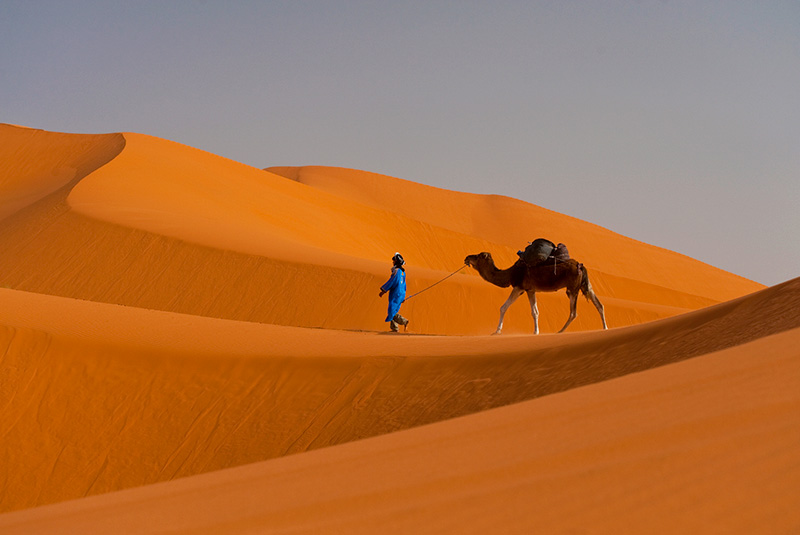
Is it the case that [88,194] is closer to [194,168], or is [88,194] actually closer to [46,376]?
[194,168]

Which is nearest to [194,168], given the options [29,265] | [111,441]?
[29,265]

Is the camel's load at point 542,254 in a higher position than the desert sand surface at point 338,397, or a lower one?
higher

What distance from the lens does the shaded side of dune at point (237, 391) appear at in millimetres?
11406

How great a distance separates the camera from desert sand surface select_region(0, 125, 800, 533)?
4.23m

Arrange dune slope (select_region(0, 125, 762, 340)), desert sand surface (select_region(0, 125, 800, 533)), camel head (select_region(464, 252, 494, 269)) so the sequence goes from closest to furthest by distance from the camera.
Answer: desert sand surface (select_region(0, 125, 800, 533)) → camel head (select_region(464, 252, 494, 269)) → dune slope (select_region(0, 125, 762, 340))

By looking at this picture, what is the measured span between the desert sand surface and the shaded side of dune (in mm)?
37

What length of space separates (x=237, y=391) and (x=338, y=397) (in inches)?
62.4

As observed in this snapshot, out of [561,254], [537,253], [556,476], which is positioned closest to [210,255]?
[537,253]

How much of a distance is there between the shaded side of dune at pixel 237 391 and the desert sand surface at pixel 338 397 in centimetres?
4

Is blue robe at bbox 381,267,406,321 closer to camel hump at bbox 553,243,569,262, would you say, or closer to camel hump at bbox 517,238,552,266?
camel hump at bbox 517,238,552,266

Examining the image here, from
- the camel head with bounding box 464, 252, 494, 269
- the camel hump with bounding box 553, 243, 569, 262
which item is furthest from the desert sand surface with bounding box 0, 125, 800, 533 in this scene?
the camel hump with bounding box 553, 243, 569, 262

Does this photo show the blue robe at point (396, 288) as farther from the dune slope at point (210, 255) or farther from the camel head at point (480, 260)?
the dune slope at point (210, 255)

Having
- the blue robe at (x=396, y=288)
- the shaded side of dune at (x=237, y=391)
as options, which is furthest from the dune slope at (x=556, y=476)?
the blue robe at (x=396, y=288)

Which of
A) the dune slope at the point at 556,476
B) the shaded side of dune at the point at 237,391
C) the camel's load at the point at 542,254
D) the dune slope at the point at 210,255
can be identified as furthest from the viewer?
the dune slope at the point at 210,255
